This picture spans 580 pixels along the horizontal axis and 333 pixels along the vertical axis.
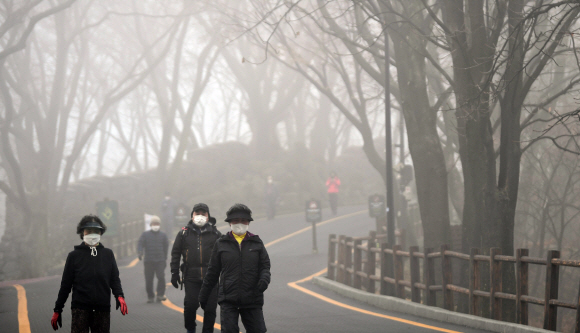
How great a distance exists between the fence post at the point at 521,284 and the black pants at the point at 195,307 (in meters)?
4.31

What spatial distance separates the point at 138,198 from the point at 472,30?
2781 centimetres

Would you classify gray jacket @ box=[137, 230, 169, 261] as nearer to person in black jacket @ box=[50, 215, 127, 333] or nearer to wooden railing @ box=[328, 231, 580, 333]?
wooden railing @ box=[328, 231, 580, 333]

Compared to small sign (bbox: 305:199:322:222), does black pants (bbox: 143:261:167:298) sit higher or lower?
lower

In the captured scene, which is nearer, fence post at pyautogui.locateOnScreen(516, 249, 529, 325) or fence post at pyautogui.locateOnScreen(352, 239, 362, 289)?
fence post at pyautogui.locateOnScreen(516, 249, 529, 325)

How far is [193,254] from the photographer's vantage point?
9211 mm

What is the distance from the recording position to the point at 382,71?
60.2 ft

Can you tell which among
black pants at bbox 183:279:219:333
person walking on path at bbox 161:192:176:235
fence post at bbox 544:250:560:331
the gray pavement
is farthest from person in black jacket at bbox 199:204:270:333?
person walking on path at bbox 161:192:176:235

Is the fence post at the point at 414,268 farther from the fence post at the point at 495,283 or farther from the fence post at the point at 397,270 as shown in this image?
the fence post at the point at 495,283

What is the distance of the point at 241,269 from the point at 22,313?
736cm

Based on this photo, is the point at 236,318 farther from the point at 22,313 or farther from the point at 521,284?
the point at 22,313

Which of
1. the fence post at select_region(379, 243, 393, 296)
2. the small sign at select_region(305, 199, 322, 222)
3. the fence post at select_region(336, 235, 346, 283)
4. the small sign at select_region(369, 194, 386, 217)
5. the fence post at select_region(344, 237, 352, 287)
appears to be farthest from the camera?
the small sign at select_region(369, 194, 386, 217)

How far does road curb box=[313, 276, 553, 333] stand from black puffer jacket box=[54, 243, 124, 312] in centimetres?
558

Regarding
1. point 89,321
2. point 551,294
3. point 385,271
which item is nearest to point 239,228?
point 89,321

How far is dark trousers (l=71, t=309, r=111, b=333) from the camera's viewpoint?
6758mm
